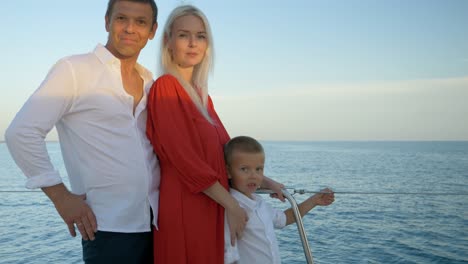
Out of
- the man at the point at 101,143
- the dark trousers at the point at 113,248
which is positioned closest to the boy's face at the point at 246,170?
the man at the point at 101,143

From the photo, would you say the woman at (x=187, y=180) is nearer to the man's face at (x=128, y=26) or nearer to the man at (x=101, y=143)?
the man at (x=101, y=143)

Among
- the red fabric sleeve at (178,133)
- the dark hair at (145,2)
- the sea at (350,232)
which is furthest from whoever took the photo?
the sea at (350,232)

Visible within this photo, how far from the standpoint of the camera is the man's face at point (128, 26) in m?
1.78

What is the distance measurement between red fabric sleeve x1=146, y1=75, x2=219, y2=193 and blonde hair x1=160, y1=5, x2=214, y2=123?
78 millimetres

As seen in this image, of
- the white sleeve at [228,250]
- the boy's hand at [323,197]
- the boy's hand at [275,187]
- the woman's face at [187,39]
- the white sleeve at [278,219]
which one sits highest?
the woman's face at [187,39]

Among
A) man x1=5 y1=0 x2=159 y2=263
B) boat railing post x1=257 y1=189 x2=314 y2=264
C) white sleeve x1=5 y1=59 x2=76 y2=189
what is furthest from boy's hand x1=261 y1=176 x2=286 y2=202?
white sleeve x1=5 y1=59 x2=76 y2=189

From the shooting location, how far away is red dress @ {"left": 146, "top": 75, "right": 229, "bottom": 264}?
5.64ft

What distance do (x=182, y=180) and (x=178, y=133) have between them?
0.20 m

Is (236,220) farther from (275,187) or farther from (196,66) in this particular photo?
(196,66)

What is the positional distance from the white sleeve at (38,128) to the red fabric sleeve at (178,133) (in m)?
0.37

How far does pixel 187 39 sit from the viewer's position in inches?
78.7

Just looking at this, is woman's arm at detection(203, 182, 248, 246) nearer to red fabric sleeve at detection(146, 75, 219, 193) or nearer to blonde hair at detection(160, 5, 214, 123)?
red fabric sleeve at detection(146, 75, 219, 193)

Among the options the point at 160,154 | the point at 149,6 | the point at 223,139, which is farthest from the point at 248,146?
the point at 149,6

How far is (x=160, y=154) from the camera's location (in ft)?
5.78
